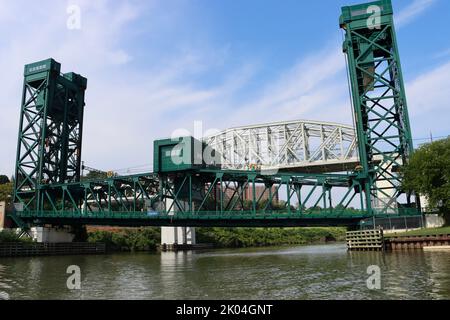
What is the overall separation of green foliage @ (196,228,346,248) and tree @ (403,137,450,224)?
67.3m

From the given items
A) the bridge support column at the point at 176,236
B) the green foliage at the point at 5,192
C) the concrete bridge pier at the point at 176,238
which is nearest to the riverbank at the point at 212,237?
the bridge support column at the point at 176,236

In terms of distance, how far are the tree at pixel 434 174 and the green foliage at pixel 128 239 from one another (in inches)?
2499

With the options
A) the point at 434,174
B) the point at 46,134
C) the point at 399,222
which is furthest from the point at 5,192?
the point at 434,174

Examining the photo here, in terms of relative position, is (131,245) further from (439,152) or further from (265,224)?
(439,152)

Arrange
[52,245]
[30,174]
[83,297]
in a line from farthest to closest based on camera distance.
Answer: [30,174], [52,245], [83,297]

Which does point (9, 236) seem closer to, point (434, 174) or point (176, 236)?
point (176, 236)

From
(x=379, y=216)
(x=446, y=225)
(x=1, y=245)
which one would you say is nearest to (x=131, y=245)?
(x=1, y=245)

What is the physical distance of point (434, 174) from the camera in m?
53.2

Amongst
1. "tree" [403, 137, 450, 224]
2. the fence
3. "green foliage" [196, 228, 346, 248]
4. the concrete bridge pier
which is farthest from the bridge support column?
"tree" [403, 137, 450, 224]

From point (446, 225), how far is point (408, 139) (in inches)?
613

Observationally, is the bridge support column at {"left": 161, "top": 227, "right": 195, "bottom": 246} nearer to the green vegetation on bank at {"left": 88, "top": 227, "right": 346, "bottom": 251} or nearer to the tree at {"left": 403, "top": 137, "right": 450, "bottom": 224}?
the green vegetation on bank at {"left": 88, "top": 227, "right": 346, "bottom": 251}

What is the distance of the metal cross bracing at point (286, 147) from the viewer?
12838cm

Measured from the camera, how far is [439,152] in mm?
54375

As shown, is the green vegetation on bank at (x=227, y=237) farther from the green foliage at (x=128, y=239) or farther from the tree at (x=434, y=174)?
the tree at (x=434, y=174)
